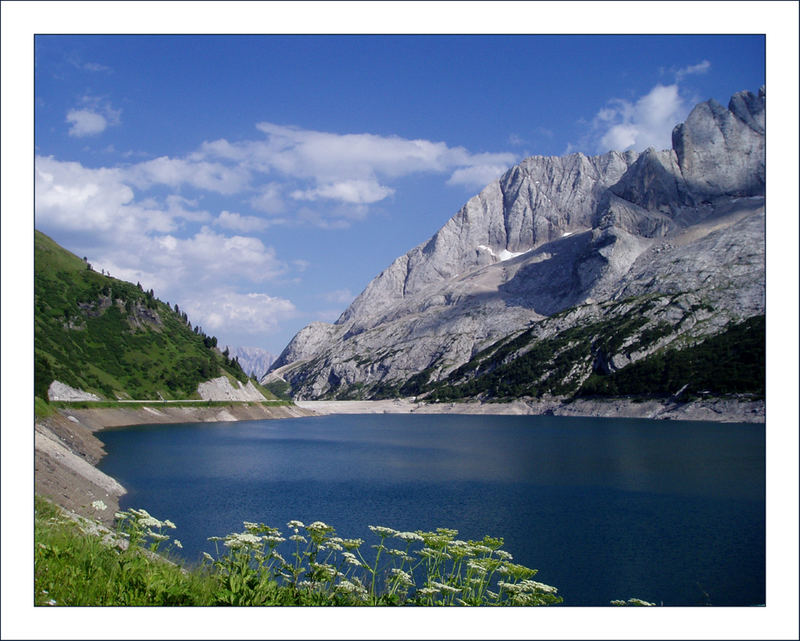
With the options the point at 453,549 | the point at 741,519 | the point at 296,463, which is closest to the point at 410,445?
the point at 296,463

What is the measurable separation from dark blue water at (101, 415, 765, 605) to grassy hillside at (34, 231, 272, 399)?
120ft

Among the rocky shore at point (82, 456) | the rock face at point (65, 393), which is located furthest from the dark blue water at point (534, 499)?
the rock face at point (65, 393)

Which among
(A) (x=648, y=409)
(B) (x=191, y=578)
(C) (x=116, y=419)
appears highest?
(B) (x=191, y=578)

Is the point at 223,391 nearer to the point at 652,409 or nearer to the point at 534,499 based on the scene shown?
the point at 652,409

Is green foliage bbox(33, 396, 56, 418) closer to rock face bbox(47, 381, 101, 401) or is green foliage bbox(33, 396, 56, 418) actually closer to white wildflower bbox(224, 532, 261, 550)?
rock face bbox(47, 381, 101, 401)

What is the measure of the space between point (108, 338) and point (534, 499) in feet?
360

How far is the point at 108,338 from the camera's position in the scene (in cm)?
12812

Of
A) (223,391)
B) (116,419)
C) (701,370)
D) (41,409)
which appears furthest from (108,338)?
(701,370)

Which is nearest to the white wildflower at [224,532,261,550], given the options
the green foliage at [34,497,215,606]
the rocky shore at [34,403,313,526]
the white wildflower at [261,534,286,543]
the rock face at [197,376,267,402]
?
the white wildflower at [261,534,286,543]

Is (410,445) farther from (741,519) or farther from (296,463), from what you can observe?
(741,519)

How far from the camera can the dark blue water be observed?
27625 mm

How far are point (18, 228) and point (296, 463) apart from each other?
52.5m

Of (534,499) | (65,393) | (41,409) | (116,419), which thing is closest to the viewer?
(534,499)

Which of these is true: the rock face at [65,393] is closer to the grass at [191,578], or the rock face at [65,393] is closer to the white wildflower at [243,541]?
the grass at [191,578]
